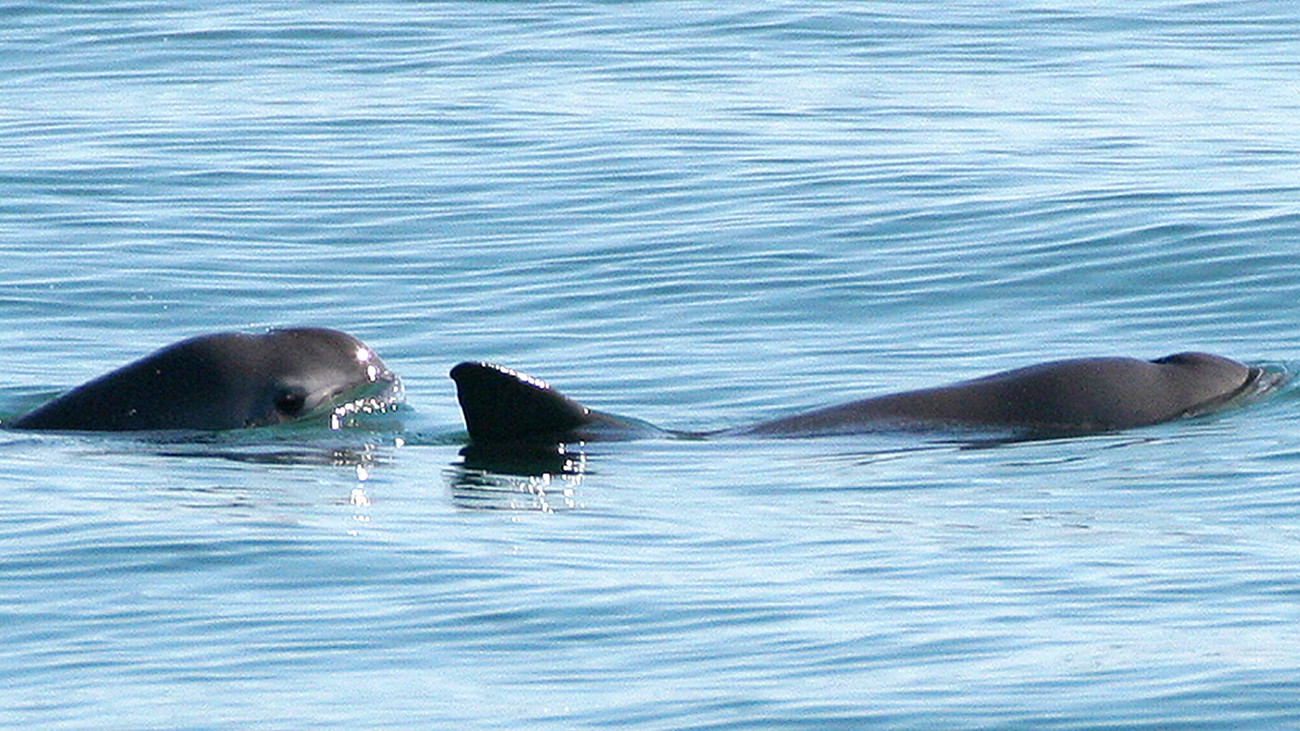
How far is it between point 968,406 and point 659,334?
3.77 metres

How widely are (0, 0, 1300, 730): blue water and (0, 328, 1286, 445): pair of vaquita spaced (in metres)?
0.22

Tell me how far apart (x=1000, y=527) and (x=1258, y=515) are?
994 mm

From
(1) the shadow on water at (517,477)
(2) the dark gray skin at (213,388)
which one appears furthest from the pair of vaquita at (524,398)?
(1) the shadow on water at (517,477)

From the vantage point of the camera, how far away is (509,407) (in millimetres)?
13125

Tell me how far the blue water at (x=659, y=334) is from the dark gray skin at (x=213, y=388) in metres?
0.22

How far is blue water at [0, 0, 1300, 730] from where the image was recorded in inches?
351

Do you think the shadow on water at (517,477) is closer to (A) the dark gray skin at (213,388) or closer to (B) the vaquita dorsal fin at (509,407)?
(B) the vaquita dorsal fin at (509,407)

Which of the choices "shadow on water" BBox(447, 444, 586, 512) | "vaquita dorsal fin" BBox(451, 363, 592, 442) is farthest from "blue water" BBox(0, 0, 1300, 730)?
"vaquita dorsal fin" BBox(451, 363, 592, 442)

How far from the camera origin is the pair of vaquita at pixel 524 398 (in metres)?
13.2

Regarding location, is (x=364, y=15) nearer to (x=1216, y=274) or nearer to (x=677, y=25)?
(x=677, y=25)

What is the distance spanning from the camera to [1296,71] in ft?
89.0

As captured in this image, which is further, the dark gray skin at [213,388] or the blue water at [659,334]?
the dark gray skin at [213,388]

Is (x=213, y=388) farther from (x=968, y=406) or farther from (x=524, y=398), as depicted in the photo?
(x=968, y=406)

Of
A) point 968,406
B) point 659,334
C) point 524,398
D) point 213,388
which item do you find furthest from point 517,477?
point 659,334
